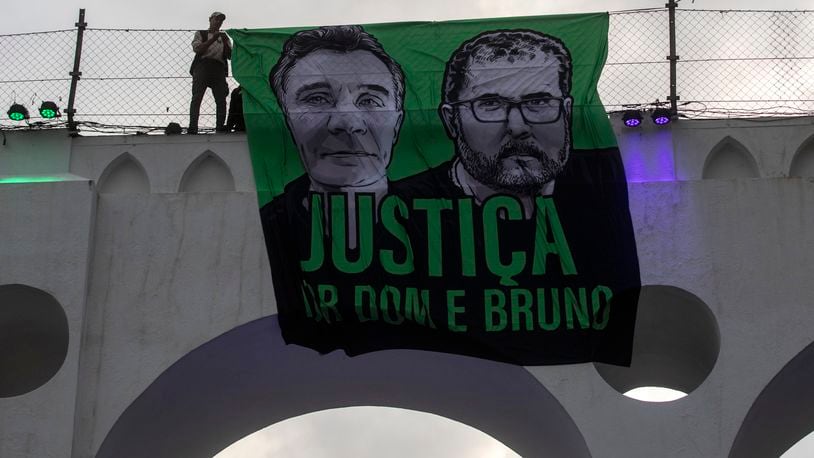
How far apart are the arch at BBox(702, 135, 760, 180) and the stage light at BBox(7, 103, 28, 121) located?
25.6ft

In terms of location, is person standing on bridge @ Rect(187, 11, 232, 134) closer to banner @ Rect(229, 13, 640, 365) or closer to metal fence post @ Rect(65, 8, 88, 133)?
banner @ Rect(229, 13, 640, 365)

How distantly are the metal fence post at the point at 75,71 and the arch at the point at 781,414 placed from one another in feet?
27.1

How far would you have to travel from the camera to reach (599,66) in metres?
14.9

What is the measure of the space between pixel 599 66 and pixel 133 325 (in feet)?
19.2

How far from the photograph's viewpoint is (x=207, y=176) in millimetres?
15164

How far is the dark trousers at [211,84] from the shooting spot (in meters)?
15.7

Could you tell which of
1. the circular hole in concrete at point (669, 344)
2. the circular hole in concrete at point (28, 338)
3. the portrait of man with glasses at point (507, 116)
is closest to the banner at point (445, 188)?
the portrait of man with glasses at point (507, 116)

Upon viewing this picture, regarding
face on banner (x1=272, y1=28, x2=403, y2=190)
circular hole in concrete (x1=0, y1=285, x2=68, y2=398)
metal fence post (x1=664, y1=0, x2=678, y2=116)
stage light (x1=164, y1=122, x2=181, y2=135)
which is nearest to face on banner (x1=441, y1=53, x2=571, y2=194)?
face on banner (x1=272, y1=28, x2=403, y2=190)

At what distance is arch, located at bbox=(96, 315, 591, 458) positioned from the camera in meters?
14.3

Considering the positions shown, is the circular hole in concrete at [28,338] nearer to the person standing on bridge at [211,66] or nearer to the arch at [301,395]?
the arch at [301,395]

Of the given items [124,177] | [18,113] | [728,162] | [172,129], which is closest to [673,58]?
[728,162]

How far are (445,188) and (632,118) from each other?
220 cm

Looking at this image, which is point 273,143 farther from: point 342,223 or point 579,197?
point 579,197

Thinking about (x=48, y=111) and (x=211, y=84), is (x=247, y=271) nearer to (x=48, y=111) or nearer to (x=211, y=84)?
(x=211, y=84)
